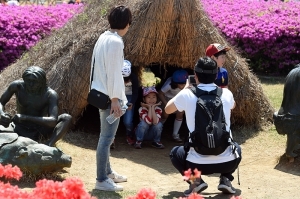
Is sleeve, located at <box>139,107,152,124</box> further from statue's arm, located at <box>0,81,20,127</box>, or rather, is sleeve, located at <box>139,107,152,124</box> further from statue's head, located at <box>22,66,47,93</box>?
statue's arm, located at <box>0,81,20,127</box>

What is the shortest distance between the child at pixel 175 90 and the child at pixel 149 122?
0.83 feet

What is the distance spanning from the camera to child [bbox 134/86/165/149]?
310 inches

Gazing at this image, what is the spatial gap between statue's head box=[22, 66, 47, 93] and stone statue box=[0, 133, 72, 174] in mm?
666

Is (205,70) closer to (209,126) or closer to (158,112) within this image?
(209,126)

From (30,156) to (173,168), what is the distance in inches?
72.8

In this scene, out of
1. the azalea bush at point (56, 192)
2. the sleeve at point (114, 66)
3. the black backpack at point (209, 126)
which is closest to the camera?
the azalea bush at point (56, 192)

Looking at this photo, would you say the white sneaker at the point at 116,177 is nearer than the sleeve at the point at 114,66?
No

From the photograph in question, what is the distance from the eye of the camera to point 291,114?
22.1ft

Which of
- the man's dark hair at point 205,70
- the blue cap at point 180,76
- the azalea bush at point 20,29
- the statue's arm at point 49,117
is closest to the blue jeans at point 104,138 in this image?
the man's dark hair at point 205,70

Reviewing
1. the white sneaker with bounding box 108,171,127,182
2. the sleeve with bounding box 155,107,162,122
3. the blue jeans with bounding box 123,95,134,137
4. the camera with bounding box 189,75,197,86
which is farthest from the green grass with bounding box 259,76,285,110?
the camera with bounding box 189,75,197,86

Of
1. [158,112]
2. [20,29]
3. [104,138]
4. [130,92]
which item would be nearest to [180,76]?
[158,112]

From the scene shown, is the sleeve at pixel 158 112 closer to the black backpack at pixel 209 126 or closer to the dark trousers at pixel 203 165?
the dark trousers at pixel 203 165

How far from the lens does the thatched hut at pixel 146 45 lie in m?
7.57

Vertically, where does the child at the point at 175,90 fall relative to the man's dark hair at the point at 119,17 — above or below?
below
